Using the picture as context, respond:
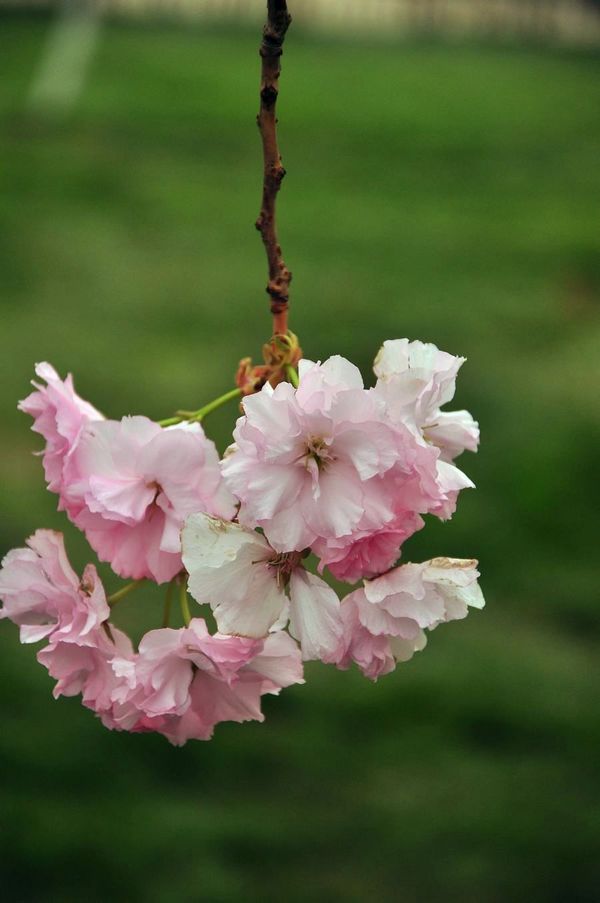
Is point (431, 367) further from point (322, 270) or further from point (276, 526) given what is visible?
point (322, 270)

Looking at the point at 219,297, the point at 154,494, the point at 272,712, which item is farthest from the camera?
the point at 219,297

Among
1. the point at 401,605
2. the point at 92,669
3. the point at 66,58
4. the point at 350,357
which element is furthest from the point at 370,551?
the point at 66,58

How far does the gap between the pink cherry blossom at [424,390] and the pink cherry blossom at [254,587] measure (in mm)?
149

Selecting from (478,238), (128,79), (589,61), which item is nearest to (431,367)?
(478,238)

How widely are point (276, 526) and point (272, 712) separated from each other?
98.7 inches

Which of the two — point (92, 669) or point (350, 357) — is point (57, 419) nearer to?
point (92, 669)

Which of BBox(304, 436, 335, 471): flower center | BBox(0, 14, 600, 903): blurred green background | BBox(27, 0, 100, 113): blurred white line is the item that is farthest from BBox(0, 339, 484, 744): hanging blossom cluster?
BBox(27, 0, 100, 113): blurred white line

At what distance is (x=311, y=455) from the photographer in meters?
1.04

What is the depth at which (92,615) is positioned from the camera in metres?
1.15

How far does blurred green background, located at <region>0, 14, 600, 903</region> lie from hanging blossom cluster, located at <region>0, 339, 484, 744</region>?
1.86m

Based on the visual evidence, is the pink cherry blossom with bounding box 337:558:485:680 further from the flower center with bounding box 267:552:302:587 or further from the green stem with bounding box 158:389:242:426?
the green stem with bounding box 158:389:242:426

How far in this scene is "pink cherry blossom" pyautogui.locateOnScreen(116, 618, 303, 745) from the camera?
1113mm

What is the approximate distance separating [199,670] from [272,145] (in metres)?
0.45

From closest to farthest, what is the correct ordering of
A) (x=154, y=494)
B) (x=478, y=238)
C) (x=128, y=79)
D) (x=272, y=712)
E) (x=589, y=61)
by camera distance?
(x=154, y=494)
(x=272, y=712)
(x=478, y=238)
(x=128, y=79)
(x=589, y=61)
